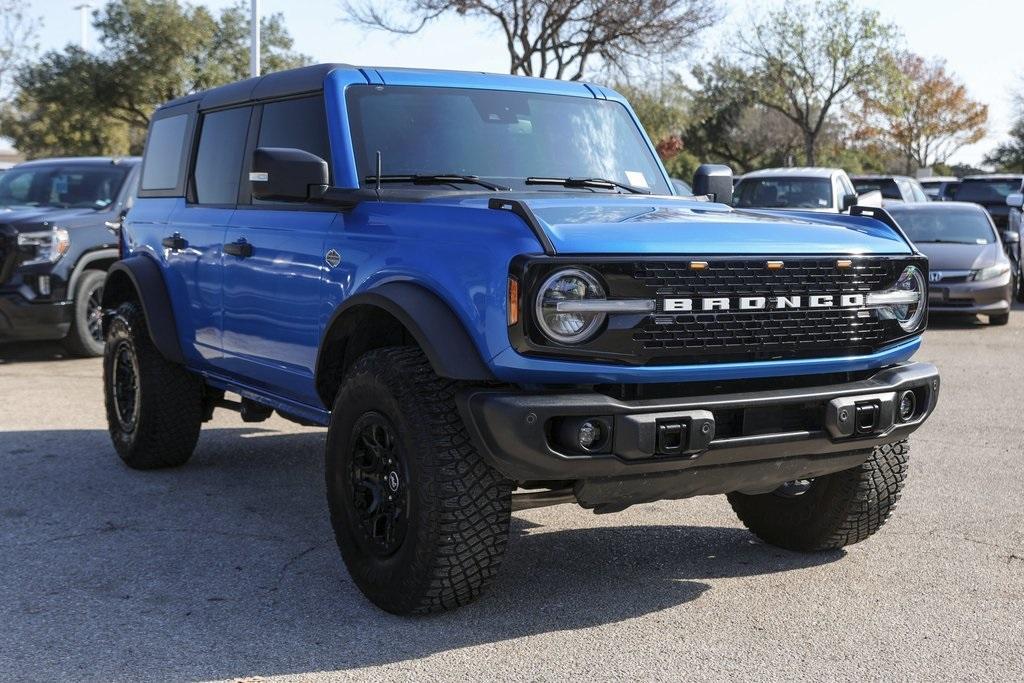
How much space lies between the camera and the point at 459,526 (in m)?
4.05

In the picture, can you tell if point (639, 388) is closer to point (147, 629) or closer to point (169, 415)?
point (147, 629)

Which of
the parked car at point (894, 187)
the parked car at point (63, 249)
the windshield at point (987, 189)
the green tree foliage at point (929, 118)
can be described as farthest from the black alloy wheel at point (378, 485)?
the green tree foliage at point (929, 118)

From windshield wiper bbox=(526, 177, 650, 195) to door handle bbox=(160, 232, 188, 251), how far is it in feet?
6.38

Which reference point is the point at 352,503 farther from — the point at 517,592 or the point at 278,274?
the point at 278,274

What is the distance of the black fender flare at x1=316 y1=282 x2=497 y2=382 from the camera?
396cm

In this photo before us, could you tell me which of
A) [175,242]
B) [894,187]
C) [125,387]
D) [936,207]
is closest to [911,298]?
[175,242]

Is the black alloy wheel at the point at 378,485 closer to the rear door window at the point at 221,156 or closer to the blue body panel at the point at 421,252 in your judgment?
the blue body panel at the point at 421,252

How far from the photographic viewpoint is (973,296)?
14586mm

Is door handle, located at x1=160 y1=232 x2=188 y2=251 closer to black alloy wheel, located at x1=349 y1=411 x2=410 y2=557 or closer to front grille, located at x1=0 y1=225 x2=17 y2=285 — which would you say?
black alloy wheel, located at x1=349 y1=411 x2=410 y2=557

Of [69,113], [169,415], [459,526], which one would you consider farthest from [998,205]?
[69,113]

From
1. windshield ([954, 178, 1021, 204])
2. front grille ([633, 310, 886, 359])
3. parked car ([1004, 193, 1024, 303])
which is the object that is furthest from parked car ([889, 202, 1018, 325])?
front grille ([633, 310, 886, 359])

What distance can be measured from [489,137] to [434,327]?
1491 millimetres

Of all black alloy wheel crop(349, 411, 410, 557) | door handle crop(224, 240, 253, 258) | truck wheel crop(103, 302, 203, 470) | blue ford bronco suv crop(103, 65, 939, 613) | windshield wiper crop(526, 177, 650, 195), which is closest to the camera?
blue ford bronco suv crop(103, 65, 939, 613)

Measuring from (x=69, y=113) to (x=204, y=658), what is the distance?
104 feet
